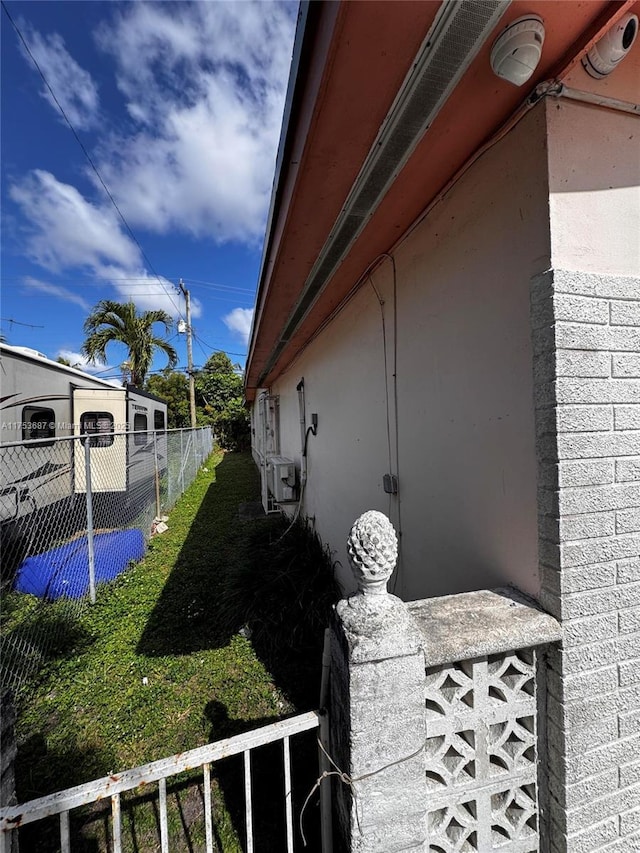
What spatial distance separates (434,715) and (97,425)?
7861 millimetres

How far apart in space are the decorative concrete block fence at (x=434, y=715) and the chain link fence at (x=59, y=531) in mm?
3019

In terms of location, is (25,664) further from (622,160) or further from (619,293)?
(622,160)

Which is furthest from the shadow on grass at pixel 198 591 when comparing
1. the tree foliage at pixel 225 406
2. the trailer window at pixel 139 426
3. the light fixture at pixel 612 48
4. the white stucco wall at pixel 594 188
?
the tree foliage at pixel 225 406

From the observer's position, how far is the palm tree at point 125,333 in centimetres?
1268

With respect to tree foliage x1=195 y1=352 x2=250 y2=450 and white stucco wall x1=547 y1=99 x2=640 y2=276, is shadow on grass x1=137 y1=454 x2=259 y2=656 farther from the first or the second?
tree foliage x1=195 y1=352 x2=250 y2=450

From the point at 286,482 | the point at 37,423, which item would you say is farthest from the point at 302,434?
the point at 37,423

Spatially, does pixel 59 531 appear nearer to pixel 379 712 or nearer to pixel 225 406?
pixel 379 712

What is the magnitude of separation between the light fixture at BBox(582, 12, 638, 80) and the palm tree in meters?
14.4

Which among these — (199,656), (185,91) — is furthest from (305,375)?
(199,656)

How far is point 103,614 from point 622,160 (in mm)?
5321

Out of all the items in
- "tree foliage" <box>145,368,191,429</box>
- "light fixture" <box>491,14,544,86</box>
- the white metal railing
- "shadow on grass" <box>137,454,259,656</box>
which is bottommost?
"shadow on grass" <box>137,454,259,656</box>

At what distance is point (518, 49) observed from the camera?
1085mm

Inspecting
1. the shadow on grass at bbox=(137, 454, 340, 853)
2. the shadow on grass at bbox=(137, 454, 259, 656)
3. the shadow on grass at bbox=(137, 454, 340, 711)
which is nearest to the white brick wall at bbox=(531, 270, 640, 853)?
the shadow on grass at bbox=(137, 454, 340, 853)

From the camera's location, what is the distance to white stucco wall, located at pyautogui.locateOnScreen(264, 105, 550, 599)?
1447 mm
